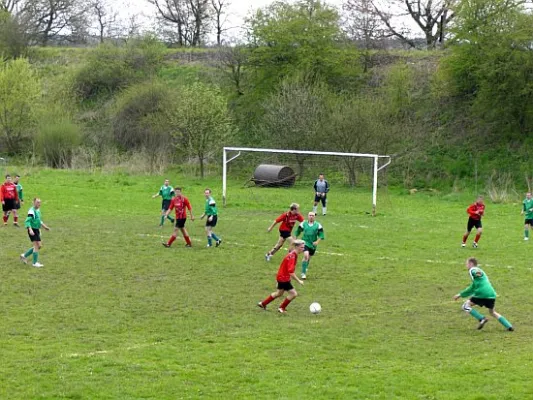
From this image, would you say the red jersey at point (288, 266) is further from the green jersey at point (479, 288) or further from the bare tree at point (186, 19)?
the bare tree at point (186, 19)

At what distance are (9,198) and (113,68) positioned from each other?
4250 centimetres

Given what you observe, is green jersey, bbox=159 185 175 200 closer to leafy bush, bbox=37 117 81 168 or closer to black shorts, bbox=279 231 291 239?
black shorts, bbox=279 231 291 239

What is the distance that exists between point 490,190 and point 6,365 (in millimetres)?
34585

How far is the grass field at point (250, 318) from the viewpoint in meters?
12.9

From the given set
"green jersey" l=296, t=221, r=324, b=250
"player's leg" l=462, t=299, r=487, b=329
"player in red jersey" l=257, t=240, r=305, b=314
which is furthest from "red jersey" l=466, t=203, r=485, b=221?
"player in red jersey" l=257, t=240, r=305, b=314

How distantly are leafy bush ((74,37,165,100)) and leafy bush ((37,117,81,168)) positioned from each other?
14.3m

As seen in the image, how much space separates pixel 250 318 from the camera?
1748cm

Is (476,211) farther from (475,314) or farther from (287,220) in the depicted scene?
(475,314)

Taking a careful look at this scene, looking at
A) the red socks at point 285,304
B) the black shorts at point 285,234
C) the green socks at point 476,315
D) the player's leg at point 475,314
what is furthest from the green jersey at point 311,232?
the green socks at point 476,315

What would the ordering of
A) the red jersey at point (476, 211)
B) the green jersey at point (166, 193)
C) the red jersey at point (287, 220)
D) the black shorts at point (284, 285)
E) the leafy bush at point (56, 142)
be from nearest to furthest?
the black shorts at point (284, 285)
the red jersey at point (287, 220)
the red jersey at point (476, 211)
the green jersey at point (166, 193)
the leafy bush at point (56, 142)

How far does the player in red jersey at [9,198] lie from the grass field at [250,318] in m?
1.20

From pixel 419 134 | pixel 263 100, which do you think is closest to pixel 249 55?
pixel 263 100

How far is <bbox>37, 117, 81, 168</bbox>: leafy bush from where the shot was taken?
57.6m

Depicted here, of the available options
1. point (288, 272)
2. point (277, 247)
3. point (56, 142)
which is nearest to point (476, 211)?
point (277, 247)
